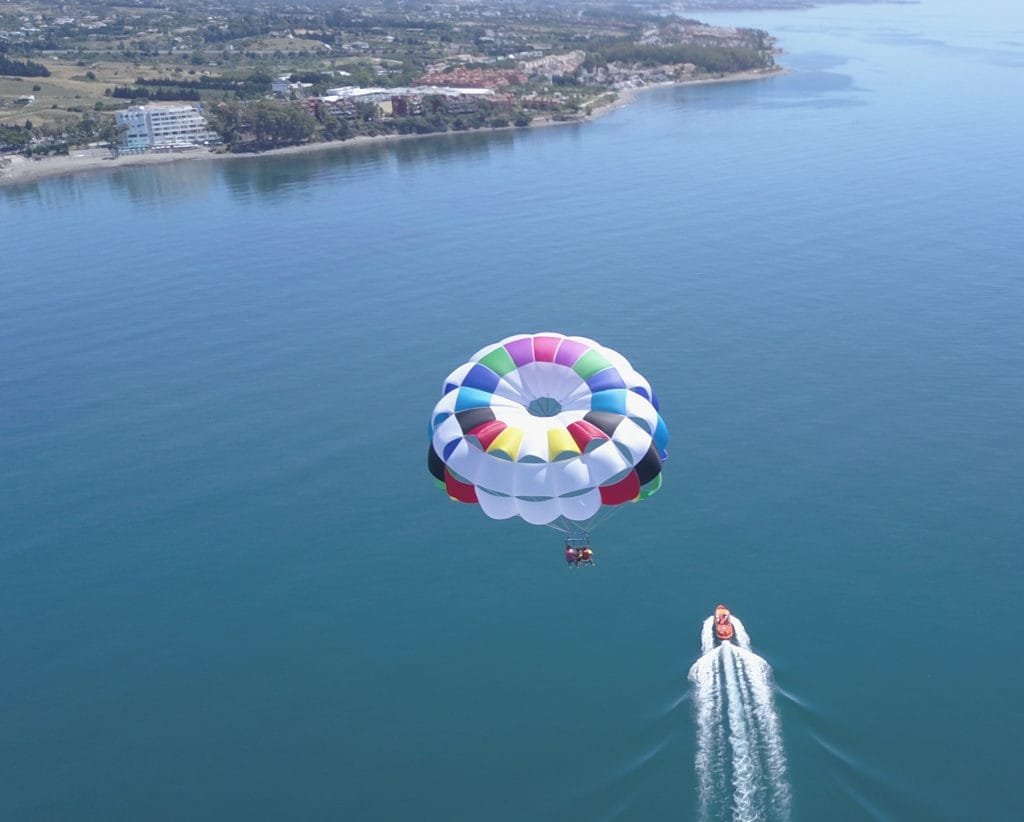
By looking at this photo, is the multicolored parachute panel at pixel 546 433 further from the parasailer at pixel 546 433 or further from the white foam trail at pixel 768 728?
the white foam trail at pixel 768 728

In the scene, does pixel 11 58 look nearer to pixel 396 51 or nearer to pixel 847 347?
pixel 396 51

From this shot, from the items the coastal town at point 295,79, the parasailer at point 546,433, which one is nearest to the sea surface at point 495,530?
the parasailer at point 546,433

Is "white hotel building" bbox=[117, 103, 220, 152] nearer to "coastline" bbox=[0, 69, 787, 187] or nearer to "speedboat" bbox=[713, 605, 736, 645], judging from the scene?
"coastline" bbox=[0, 69, 787, 187]

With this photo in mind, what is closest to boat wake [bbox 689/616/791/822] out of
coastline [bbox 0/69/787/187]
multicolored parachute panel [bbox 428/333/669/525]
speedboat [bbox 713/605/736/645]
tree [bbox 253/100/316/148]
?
speedboat [bbox 713/605/736/645]

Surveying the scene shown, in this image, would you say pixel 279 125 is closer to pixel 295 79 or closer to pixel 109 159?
pixel 109 159

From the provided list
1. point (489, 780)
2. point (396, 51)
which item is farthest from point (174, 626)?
point (396, 51)
